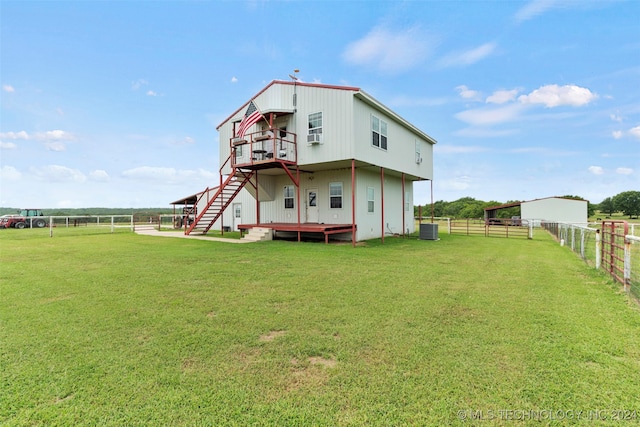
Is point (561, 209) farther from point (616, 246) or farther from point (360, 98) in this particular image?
point (616, 246)

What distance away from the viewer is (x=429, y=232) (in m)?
15.7

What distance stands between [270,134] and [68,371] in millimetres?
13026

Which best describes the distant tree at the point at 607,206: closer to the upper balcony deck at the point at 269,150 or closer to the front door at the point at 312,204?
the front door at the point at 312,204

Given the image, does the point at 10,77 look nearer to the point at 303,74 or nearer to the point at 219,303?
the point at 303,74

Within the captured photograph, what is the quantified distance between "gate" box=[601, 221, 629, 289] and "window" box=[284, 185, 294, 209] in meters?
12.6

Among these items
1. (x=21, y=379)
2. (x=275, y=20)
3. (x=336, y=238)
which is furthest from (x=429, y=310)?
(x=275, y=20)

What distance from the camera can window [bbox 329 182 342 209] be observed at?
1488cm

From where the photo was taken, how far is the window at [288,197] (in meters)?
16.5

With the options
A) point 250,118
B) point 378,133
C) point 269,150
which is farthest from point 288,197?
point 378,133

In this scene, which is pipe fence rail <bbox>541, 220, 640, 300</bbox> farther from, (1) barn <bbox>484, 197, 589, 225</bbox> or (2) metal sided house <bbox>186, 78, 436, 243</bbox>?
(1) barn <bbox>484, 197, 589, 225</bbox>

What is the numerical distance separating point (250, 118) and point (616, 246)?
45.1 feet

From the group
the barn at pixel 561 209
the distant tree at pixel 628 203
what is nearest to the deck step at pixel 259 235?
the barn at pixel 561 209

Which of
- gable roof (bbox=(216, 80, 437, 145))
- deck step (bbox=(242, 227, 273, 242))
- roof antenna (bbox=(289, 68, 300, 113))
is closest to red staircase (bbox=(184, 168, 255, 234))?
deck step (bbox=(242, 227, 273, 242))

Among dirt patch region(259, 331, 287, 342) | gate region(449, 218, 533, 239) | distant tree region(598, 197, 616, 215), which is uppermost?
distant tree region(598, 197, 616, 215)
